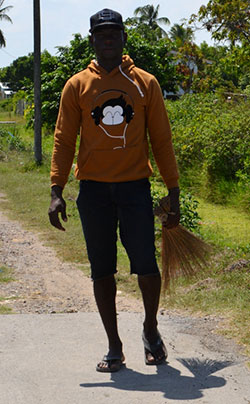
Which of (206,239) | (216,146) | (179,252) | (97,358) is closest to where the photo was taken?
(97,358)

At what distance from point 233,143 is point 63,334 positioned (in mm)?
7153

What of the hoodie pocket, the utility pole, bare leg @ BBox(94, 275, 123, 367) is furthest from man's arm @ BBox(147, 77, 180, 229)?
the utility pole

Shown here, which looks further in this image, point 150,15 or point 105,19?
point 150,15

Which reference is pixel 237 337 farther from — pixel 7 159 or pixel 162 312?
pixel 7 159

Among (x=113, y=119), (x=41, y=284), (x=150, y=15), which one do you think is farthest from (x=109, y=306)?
(x=150, y=15)

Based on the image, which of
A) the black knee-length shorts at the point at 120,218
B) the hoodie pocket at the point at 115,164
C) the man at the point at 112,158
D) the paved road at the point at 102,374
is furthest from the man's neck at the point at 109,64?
the paved road at the point at 102,374

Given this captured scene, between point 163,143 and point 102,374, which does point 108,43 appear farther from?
point 102,374

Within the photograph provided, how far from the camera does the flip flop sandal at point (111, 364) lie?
150 inches

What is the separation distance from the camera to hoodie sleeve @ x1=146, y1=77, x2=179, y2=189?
377 centimetres

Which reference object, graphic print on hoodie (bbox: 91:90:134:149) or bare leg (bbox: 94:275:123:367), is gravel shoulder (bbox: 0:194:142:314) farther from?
graphic print on hoodie (bbox: 91:90:134:149)

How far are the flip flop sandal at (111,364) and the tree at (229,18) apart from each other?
18.9 feet

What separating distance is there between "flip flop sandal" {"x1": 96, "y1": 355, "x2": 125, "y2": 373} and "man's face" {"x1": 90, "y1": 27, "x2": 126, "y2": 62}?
1.64 m

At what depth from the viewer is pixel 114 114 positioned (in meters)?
3.67

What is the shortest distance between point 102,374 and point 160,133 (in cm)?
136
